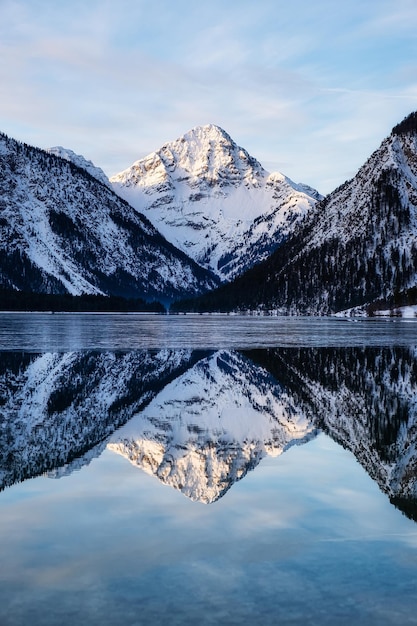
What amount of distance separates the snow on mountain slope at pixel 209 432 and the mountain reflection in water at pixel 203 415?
0.15 feet

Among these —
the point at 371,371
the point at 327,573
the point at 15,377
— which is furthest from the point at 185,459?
the point at 371,371

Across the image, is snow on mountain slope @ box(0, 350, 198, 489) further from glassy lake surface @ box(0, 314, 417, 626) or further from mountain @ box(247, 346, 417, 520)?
mountain @ box(247, 346, 417, 520)

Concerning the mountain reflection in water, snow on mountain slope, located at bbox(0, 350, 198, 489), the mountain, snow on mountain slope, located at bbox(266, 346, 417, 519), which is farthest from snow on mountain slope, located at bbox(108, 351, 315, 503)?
snow on mountain slope, located at bbox(266, 346, 417, 519)

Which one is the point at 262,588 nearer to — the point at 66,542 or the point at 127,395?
the point at 66,542

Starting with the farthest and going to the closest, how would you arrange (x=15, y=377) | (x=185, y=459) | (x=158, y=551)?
(x=15, y=377) < (x=185, y=459) < (x=158, y=551)

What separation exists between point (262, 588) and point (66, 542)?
15.7 feet

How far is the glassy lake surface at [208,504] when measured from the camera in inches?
501

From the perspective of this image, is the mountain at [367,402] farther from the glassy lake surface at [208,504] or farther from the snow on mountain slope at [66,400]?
the snow on mountain slope at [66,400]

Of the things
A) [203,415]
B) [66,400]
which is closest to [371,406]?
[203,415]

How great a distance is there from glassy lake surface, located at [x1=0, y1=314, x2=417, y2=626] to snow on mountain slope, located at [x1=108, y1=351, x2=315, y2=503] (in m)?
0.10

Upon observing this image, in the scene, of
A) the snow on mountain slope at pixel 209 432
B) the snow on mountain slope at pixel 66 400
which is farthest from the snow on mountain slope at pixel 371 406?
the snow on mountain slope at pixel 66 400

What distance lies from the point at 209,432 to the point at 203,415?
4649mm

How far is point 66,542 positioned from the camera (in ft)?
52.4

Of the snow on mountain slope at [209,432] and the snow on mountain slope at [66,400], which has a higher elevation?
Result: the snow on mountain slope at [66,400]
